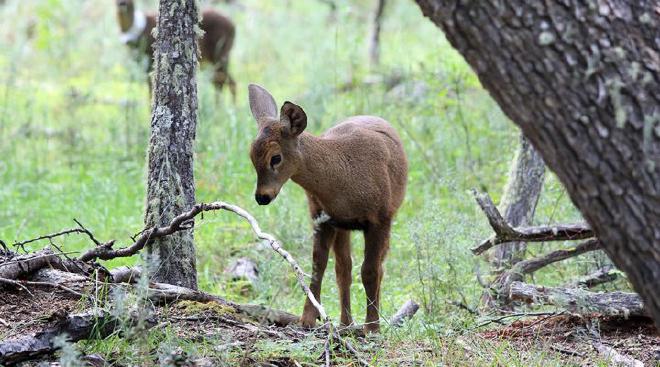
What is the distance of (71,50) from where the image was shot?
14.6m

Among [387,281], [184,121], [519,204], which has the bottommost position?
[387,281]

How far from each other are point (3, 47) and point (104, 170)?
3.81 metres

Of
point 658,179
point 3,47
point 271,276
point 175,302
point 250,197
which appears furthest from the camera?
point 3,47

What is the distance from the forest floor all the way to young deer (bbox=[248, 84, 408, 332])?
642 millimetres

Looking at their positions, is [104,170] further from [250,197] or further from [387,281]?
[387,281]

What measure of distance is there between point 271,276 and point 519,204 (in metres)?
1.86

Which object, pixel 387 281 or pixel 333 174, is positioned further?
pixel 387 281

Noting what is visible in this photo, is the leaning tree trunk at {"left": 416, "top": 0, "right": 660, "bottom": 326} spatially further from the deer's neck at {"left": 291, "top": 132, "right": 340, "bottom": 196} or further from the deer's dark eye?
the deer's neck at {"left": 291, "top": 132, "right": 340, "bottom": 196}

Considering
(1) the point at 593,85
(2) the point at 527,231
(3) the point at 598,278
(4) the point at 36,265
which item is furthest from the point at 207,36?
(1) the point at 593,85

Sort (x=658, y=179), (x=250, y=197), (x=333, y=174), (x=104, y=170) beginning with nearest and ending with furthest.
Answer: (x=658, y=179) < (x=333, y=174) < (x=250, y=197) < (x=104, y=170)

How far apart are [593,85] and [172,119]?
273cm

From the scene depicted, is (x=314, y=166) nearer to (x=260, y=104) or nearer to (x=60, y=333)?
(x=260, y=104)

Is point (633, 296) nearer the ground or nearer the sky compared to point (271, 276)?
nearer the sky

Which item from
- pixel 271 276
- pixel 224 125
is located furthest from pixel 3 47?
pixel 271 276
